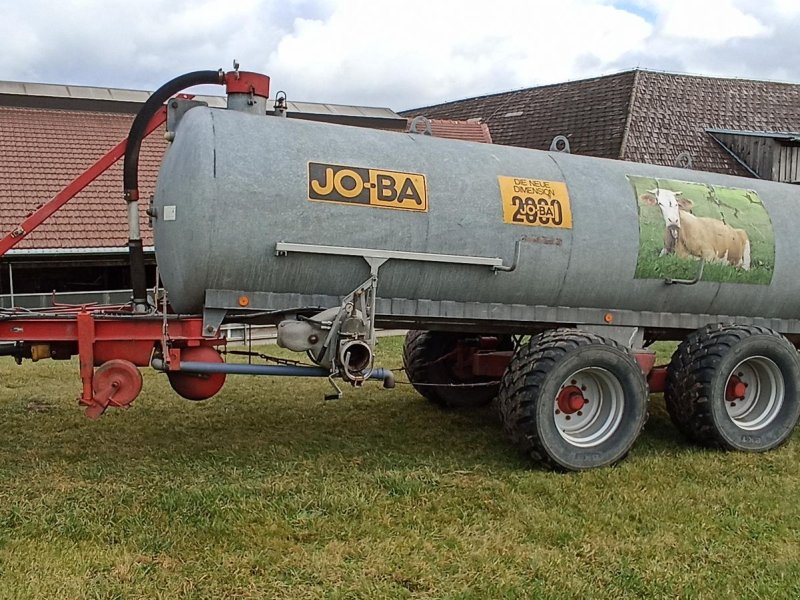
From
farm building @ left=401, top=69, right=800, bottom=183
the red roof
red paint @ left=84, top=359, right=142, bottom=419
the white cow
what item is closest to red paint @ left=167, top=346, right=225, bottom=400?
red paint @ left=84, top=359, right=142, bottom=419

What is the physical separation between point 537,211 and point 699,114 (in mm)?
18762

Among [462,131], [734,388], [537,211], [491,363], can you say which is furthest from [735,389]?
[462,131]

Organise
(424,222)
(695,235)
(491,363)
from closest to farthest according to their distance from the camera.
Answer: (424,222) < (695,235) < (491,363)

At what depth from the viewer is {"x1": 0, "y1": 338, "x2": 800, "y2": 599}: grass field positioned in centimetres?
404

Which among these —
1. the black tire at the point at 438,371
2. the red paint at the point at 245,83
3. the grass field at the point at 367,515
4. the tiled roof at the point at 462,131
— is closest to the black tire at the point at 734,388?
the grass field at the point at 367,515

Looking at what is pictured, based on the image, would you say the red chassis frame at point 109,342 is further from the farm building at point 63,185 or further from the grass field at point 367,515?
the farm building at point 63,185

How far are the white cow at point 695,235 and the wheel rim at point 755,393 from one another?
84 centimetres

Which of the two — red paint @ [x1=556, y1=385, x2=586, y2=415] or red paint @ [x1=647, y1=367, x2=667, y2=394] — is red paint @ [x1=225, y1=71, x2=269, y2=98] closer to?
red paint @ [x1=556, y1=385, x2=586, y2=415]

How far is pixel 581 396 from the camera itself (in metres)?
6.03

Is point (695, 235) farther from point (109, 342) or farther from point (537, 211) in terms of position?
point (109, 342)

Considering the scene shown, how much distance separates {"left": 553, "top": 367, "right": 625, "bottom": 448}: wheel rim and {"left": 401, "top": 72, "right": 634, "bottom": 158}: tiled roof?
1587 cm

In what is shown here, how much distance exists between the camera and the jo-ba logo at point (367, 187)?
17.3 ft

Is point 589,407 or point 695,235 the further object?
point 695,235

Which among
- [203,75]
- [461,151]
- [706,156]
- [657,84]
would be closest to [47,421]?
[203,75]
